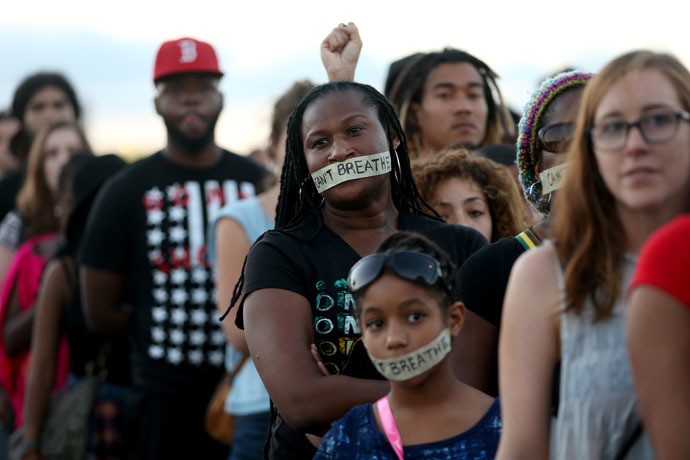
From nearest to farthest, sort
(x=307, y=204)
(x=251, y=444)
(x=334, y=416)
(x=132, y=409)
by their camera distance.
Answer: (x=334, y=416) → (x=307, y=204) → (x=251, y=444) → (x=132, y=409)

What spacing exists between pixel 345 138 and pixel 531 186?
609mm

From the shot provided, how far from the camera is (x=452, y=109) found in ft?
18.6

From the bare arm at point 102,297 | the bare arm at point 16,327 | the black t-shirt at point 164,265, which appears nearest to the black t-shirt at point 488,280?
the black t-shirt at point 164,265

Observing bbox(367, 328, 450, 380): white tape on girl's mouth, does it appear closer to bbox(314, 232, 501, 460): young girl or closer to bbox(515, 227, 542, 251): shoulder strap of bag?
bbox(314, 232, 501, 460): young girl

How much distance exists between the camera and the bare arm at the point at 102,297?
6.44m

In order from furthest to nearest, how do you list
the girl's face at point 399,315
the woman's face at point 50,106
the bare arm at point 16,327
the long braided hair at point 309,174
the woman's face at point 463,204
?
the woman's face at point 50,106 → the bare arm at point 16,327 → the woman's face at point 463,204 → the long braided hair at point 309,174 → the girl's face at point 399,315

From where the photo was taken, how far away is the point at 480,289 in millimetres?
3330

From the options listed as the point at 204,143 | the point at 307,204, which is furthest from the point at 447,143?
the point at 307,204

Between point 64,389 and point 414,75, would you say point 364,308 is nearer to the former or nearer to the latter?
point 414,75

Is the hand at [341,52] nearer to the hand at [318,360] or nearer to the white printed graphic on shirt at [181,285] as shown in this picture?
the hand at [318,360]

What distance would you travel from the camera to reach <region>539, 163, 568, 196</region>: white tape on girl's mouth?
3.44 m

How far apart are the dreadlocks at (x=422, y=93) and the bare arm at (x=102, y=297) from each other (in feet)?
6.16

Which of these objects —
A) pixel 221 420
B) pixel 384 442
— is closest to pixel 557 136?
pixel 384 442

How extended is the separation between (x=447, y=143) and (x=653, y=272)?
3.59 meters
